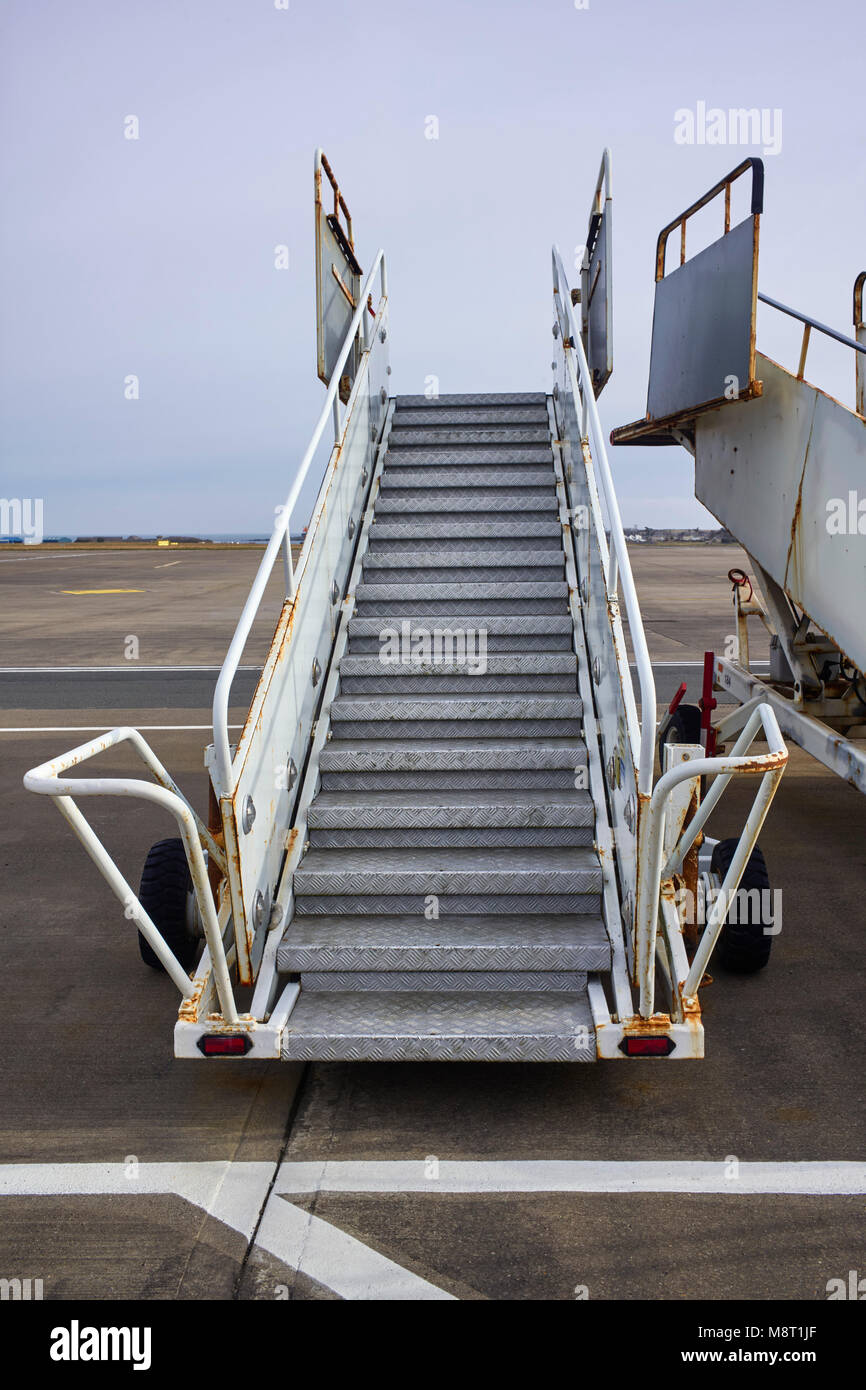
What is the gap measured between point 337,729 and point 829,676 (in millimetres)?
3807

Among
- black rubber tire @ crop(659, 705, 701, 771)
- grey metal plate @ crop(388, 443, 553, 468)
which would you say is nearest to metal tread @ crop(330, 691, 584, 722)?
grey metal plate @ crop(388, 443, 553, 468)

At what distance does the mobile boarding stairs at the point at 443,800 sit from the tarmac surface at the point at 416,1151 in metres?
0.34

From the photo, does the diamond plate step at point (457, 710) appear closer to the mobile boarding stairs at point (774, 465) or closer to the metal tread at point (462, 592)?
the metal tread at point (462, 592)

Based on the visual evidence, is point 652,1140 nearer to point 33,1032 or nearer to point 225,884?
point 225,884

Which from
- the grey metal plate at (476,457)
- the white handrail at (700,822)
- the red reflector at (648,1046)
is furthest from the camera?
the grey metal plate at (476,457)

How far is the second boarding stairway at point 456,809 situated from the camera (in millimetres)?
4000

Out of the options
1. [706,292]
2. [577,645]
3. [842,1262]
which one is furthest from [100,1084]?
[706,292]

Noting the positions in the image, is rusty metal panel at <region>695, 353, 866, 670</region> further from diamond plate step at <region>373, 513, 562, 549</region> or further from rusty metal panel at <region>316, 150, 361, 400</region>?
rusty metal panel at <region>316, 150, 361, 400</region>

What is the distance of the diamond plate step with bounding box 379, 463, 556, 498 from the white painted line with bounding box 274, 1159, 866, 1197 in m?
4.97

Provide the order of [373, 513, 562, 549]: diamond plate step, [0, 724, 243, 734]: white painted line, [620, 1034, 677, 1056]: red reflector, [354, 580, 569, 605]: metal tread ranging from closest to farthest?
1. [620, 1034, 677, 1056]: red reflector
2. [354, 580, 569, 605]: metal tread
3. [373, 513, 562, 549]: diamond plate step
4. [0, 724, 243, 734]: white painted line

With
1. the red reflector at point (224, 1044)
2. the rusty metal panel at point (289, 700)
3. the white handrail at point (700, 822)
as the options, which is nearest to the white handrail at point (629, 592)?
the white handrail at point (700, 822)

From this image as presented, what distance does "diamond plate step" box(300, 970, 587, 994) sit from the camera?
Answer: 4124 millimetres

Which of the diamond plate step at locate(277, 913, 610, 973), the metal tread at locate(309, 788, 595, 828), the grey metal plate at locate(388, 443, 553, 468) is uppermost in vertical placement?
the grey metal plate at locate(388, 443, 553, 468)
